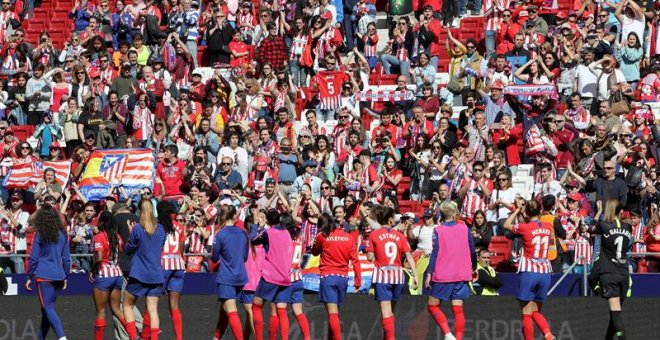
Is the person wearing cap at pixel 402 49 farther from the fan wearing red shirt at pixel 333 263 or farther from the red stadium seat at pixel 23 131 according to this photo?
the fan wearing red shirt at pixel 333 263

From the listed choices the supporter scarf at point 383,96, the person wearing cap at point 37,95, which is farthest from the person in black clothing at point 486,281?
the person wearing cap at point 37,95

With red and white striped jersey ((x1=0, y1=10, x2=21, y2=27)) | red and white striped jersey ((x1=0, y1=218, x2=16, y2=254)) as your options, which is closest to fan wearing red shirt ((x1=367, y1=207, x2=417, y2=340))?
red and white striped jersey ((x1=0, y1=218, x2=16, y2=254))

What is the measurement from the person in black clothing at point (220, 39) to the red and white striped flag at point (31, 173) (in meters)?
3.73

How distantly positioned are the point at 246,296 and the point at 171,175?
627 centimetres

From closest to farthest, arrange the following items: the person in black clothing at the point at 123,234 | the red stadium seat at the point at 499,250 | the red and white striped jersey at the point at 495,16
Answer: the person in black clothing at the point at 123,234 < the red stadium seat at the point at 499,250 < the red and white striped jersey at the point at 495,16

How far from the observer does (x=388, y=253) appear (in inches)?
811

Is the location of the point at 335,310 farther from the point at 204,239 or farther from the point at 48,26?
the point at 48,26

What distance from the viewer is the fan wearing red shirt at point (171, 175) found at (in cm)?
2725

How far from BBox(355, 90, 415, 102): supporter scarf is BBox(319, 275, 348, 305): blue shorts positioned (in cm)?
706

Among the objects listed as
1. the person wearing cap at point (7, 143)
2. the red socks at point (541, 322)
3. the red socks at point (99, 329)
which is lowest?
the red socks at point (99, 329)

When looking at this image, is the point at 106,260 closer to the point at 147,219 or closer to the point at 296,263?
the point at 147,219

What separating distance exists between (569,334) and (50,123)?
458 inches

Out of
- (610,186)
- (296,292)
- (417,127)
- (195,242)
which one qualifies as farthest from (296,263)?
(417,127)

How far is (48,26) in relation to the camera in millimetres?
33469
